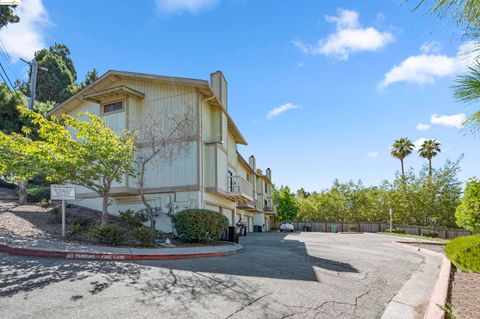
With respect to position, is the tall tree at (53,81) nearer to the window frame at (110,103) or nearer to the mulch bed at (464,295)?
the window frame at (110,103)

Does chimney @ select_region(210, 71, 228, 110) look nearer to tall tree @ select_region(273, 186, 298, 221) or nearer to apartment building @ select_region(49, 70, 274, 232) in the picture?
apartment building @ select_region(49, 70, 274, 232)

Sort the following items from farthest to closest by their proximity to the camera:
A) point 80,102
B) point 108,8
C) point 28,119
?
point 28,119
point 80,102
point 108,8

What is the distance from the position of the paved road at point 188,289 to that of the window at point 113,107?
37.2ft

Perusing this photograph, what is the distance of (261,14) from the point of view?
12.6 metres

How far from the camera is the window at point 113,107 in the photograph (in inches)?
714

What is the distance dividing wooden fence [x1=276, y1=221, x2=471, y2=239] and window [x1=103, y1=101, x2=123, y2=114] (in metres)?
29.8

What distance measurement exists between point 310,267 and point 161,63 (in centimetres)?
1444

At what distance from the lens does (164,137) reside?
14477 mm

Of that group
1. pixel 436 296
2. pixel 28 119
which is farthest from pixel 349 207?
pixel 436 296

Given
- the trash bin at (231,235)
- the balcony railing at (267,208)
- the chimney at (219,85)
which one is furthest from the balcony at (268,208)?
the trash bin at (231,235)

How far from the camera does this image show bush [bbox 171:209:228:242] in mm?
13633

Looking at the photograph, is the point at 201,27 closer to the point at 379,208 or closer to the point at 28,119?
the point at 28,119

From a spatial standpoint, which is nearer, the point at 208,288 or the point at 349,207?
the point at 208,288

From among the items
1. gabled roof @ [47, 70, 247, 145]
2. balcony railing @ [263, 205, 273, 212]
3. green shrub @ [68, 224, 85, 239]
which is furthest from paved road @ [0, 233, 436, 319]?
balcony railing @ [263, 205, 273, 212]
